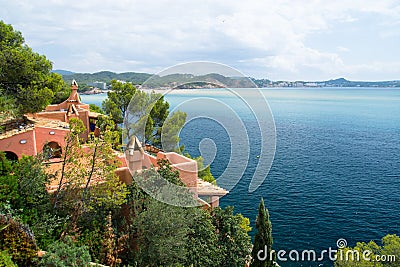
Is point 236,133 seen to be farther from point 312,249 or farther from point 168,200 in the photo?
point 312,249

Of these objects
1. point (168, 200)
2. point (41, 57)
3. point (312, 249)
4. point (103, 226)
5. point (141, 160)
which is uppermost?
point (41, 57)

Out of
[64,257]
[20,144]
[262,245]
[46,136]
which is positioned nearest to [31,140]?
[20,144]

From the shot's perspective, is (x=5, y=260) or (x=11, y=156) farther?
(x=11, y=156)

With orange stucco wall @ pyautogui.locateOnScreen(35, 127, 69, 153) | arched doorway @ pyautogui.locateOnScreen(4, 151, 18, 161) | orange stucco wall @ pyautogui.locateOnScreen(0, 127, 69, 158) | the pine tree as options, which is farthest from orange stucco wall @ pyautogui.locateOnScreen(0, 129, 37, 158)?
the pine tree

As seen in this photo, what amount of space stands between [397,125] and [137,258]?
5257 cm

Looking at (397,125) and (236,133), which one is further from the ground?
(236,133)

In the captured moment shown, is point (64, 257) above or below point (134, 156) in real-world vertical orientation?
below

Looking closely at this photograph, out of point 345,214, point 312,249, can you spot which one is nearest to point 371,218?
point 345,214

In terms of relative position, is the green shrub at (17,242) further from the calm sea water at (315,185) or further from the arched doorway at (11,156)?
the arched doorway at (11,156)

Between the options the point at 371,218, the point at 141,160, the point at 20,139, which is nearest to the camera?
the point at 141,160

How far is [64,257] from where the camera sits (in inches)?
209

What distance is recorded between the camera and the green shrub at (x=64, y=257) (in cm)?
509

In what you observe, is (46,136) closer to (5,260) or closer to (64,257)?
(64,257)

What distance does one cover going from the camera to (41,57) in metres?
11.8
